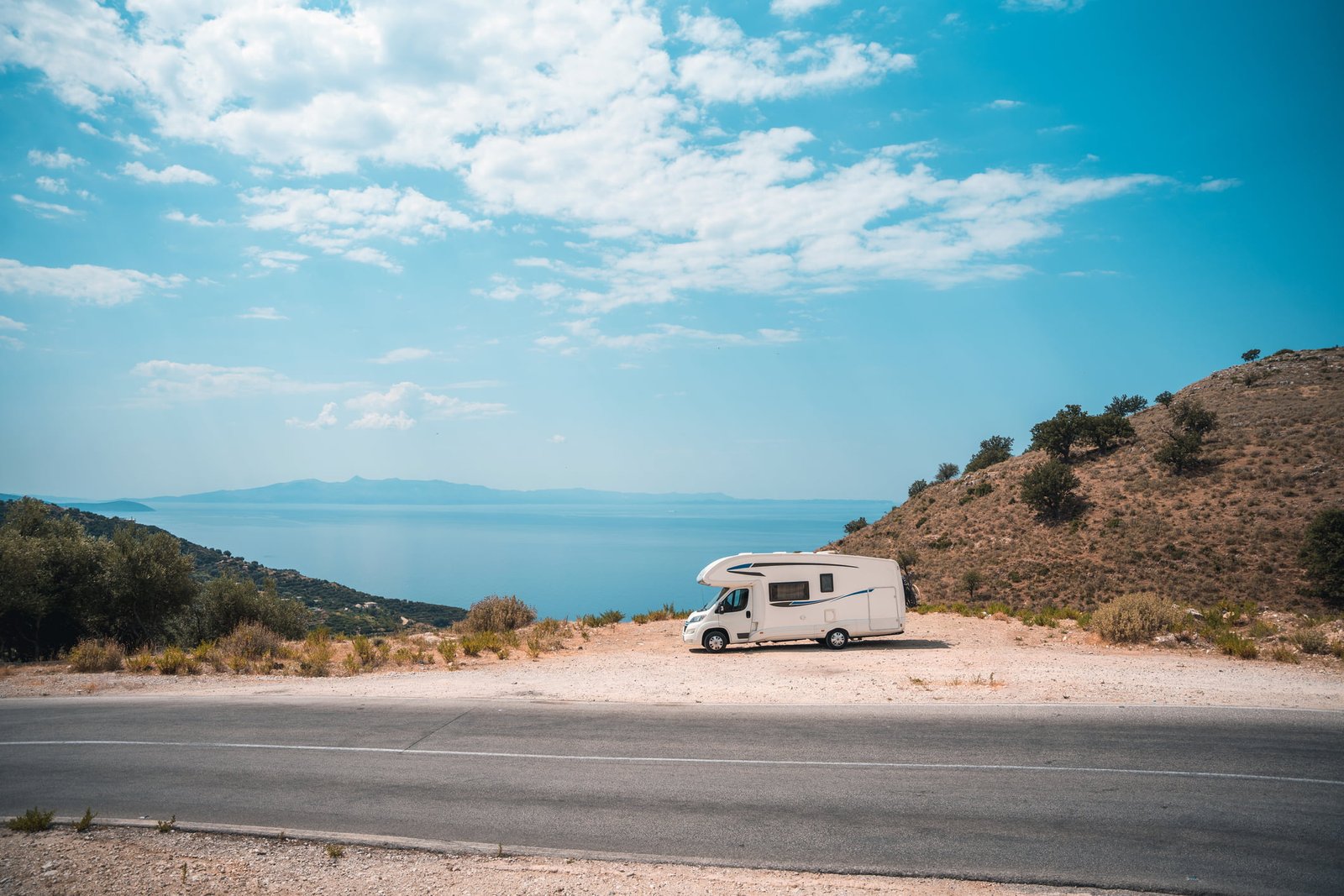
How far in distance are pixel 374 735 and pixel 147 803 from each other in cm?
335

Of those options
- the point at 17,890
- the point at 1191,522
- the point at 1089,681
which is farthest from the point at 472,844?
the point at 1191,522

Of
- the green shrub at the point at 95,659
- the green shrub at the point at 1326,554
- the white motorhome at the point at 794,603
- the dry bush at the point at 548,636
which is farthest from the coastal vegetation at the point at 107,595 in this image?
the green shrub at the point at 1326,554

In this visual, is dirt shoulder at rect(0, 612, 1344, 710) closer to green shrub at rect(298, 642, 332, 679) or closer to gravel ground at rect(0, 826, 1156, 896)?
green shrub at rect(298, 642, 332, 679)

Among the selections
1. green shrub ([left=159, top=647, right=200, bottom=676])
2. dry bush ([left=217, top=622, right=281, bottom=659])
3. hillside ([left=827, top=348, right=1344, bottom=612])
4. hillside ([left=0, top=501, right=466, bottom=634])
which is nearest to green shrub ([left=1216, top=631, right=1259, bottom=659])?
hillside ([left=827, top=348, right=1344, bottom=612])

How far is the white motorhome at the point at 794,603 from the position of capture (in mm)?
21469

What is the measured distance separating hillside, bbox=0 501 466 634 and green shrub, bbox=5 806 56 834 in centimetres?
3321

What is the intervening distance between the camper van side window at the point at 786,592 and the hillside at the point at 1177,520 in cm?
2838

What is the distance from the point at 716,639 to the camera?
851 inches

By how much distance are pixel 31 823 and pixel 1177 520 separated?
183ft

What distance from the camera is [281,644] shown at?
22.1 meters

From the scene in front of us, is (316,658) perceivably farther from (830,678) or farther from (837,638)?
(837,638)

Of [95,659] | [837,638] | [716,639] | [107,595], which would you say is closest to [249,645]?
[95,659]

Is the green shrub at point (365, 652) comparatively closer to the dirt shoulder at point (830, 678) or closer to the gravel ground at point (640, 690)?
the dirt shoulder at point (830, 678)

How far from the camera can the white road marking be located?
30.5ft
